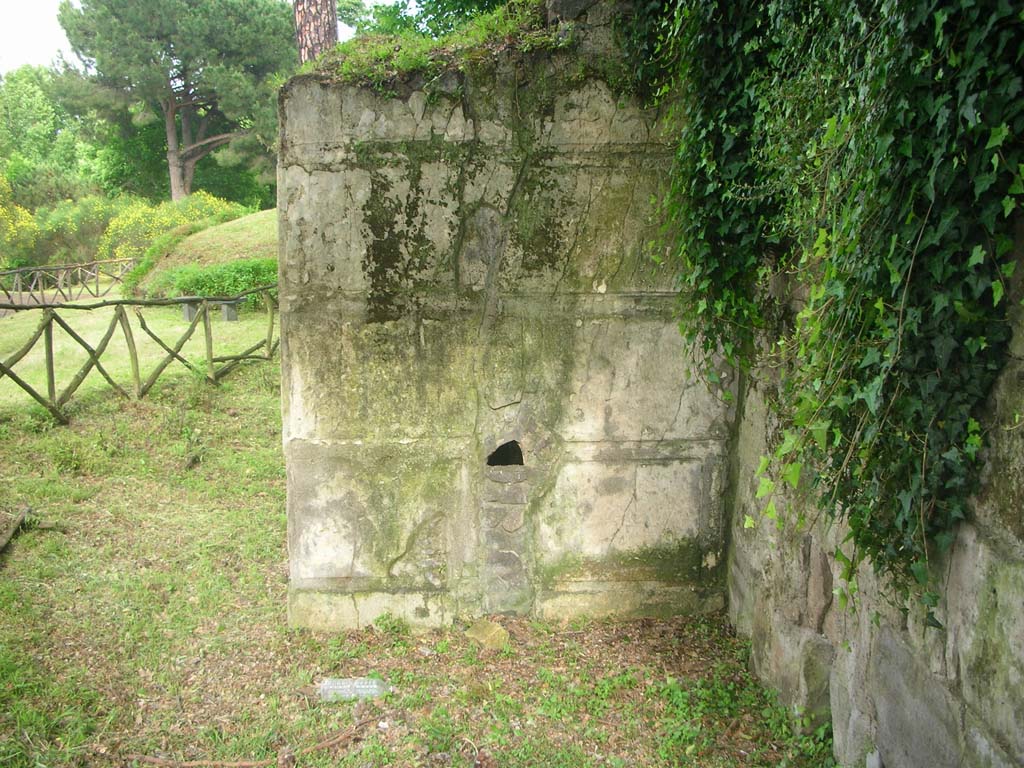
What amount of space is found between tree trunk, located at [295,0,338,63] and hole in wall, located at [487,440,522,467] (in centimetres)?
788

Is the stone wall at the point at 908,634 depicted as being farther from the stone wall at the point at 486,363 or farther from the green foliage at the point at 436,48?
the green foliage at the point at 436,48

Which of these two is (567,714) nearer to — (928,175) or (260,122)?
(928,175)

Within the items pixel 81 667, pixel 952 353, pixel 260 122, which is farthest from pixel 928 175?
pixel 260 122

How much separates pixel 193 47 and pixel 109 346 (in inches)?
709

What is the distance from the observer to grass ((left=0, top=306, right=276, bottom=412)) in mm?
8727

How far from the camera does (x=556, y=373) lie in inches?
152

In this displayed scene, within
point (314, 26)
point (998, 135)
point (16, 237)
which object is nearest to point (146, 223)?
point (16, 237)

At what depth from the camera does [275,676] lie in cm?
370

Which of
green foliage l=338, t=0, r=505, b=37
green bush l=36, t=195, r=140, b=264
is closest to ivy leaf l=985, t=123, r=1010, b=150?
green foliage l=338, t=0, r=505, b=37

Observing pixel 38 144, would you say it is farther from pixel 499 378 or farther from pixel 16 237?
pixel 499 378

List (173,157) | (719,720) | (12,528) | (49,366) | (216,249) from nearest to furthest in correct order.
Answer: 1. (719,720)
2. (12,528)
3. (49,366)
4. (216,249)
5. (173,157)

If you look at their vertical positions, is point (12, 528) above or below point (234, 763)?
above

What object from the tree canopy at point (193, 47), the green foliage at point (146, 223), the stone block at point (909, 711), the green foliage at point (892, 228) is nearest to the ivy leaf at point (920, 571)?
the green foliage at point (892, 228)

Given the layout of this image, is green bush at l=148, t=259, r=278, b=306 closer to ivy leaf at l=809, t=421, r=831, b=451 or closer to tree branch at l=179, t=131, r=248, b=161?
ivy leaf at l=809, t=421, r=831, b=451
